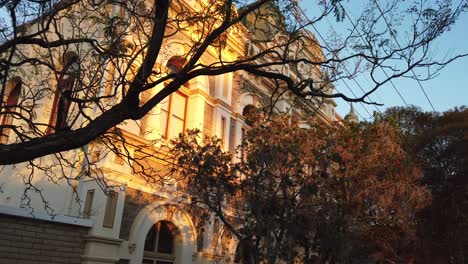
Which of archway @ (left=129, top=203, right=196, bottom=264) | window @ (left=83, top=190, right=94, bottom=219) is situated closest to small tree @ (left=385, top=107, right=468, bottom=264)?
archway @ (left=129, top=203, right=196, bottom=264)

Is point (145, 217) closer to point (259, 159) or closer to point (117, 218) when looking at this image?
point (117, 218)

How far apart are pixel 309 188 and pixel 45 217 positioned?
6054mm

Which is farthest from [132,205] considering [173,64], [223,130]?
[223,130]

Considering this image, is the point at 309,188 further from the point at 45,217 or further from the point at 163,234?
the point at 45,217

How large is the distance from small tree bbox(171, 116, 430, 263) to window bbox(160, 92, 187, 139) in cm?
211

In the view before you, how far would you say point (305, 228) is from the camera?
1166 cm

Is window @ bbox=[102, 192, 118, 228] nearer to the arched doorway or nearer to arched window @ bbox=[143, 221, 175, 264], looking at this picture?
the arched doorway

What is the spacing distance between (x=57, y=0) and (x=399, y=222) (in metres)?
11.0

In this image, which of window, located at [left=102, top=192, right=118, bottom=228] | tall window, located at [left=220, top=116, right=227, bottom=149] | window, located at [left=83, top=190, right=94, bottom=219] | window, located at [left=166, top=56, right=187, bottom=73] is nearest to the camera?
window, located at [left=83, top=190, right=94, bottom=219]

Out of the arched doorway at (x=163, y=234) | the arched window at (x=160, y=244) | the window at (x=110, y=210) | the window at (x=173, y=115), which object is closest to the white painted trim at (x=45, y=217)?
the window at (x=110, y=210)

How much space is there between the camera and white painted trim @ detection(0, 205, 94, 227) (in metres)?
9.94

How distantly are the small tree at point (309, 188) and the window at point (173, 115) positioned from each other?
6.94 ft

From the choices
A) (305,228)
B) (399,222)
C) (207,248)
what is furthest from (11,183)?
(399,222)

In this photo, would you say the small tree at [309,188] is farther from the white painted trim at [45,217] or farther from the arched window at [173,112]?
the white painted trim at [45,217]
